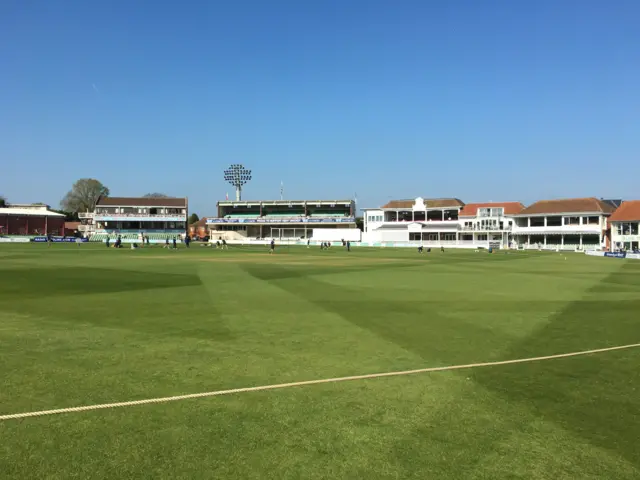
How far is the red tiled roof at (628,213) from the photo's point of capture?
7378cm

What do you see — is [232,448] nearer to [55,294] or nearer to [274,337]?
[274,337]

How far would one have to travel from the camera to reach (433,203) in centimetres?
10744

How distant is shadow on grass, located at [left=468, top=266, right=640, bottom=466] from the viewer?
5.30m

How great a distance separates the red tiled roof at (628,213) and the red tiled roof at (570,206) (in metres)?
4.50

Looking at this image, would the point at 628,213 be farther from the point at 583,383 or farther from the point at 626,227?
the point at 583,383

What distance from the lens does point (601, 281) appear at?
79.6 ft

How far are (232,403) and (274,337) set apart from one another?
3.93 metres

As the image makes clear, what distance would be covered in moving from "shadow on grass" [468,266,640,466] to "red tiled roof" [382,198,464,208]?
96.3 meters

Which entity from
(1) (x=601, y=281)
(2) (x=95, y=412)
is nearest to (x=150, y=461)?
(2) (x=95, y=412)

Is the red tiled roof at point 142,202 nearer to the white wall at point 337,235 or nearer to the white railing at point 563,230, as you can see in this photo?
the white wall at point 337,235

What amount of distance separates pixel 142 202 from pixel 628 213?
102675 millimetres

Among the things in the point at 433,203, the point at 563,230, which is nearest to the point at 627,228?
the point at 563,230

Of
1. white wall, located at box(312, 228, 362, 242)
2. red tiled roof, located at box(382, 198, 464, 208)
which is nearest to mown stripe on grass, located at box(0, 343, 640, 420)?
white wall, located at box(312, 228, 362, 242)

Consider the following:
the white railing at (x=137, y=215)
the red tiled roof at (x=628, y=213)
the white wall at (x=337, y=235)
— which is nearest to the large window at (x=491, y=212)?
the red tiled roof at (x=628, y=213)
